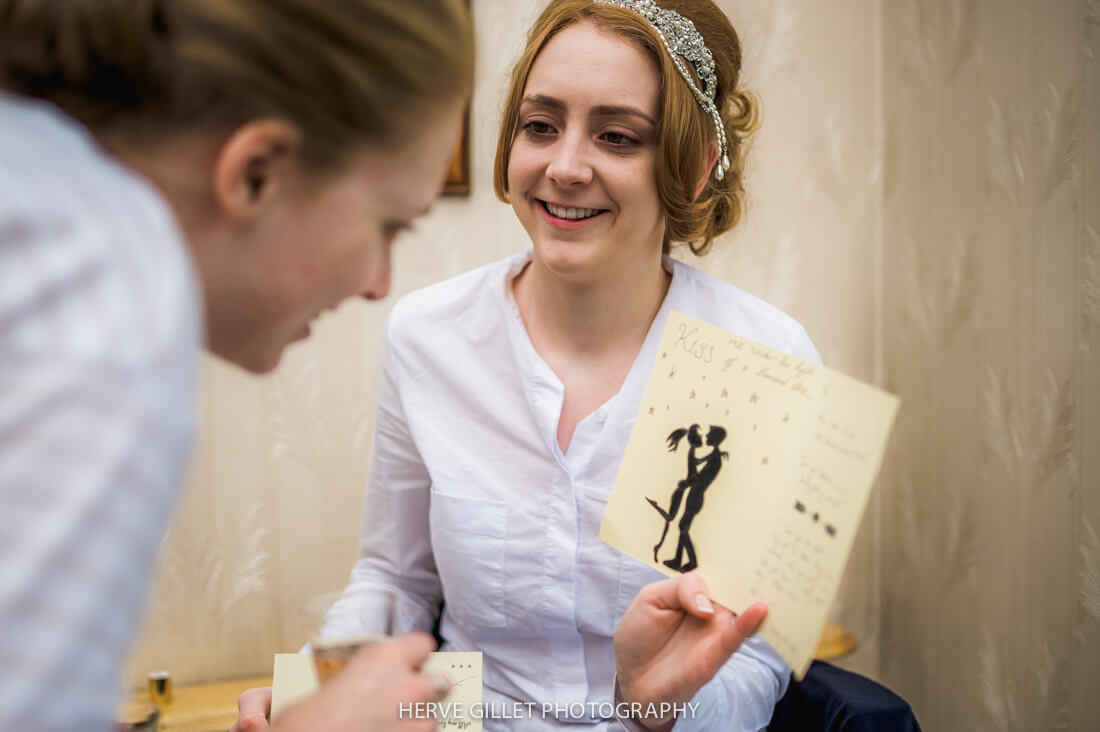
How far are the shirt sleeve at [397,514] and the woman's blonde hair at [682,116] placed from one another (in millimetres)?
444

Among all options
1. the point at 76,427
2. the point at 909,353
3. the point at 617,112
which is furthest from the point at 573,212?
the point at 909,353

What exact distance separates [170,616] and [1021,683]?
5.97 ft

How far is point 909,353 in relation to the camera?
2.11 metres

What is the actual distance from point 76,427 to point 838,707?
1133mm

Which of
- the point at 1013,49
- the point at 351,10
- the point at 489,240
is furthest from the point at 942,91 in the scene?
the point at 351,10

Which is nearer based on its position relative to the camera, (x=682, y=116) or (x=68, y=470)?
(x=68, y=470)

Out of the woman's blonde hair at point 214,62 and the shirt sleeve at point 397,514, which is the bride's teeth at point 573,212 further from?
the woman's blonde hair at point 214,62

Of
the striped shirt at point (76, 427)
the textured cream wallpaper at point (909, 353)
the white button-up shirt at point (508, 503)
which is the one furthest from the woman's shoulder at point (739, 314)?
the striped shirt at point (76, 427)

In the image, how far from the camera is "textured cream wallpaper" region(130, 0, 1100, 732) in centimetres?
160

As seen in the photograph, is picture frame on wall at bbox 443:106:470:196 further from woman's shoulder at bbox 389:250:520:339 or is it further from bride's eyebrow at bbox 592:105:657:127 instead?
bride's eyebrow at bbox 592:105:657:127

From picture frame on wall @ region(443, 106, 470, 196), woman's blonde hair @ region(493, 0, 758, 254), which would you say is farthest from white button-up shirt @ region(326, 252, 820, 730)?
picture frame on wall @ region(443, 106, 470, 196)

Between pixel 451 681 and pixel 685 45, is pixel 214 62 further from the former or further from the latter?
pixel 685 45

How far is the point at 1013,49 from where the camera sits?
1.70 m

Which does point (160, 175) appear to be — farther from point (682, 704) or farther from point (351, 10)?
point (682, 704)
